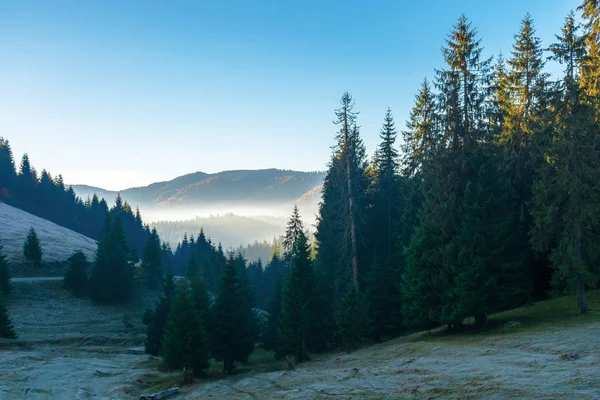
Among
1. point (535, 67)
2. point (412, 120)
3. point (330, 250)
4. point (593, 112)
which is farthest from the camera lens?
point (330, 250)

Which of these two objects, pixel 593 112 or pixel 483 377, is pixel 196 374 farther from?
pixel 593 112

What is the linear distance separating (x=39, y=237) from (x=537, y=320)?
110 m

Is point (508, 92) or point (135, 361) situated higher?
point (508, 92)

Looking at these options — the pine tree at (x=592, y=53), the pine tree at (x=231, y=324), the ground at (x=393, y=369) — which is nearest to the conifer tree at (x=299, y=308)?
the ground at (x=393, y=369)

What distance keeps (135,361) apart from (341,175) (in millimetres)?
29743

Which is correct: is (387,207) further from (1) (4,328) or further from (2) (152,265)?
(2) (152,265)

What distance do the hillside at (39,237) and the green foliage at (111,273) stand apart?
17627 millimetres

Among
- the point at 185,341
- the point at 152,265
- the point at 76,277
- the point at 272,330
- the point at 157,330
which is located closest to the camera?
the point at 185,341

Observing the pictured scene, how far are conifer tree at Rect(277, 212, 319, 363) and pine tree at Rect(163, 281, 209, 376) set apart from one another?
6.70 metres

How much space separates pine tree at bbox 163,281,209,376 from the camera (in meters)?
32.8

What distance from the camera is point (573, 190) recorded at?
25.7m

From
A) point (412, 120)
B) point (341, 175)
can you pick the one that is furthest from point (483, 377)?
point (412, 120)

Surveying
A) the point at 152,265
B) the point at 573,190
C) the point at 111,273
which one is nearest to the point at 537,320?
the point at 573,190

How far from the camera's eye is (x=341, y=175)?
43.0 m
